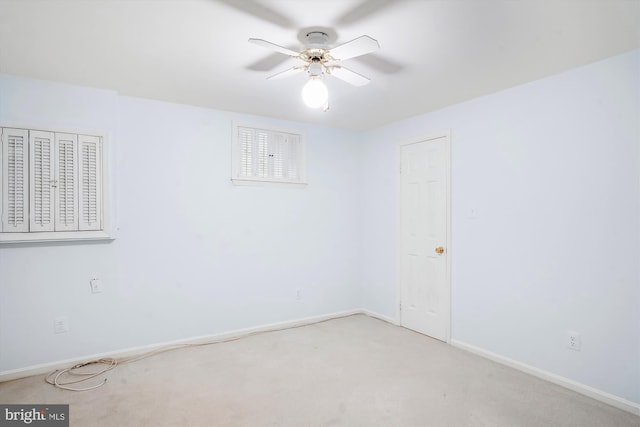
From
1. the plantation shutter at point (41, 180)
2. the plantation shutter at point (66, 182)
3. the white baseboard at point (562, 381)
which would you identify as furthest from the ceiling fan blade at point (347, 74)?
the white baseboard at point (562, 381)

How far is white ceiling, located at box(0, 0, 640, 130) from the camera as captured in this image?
6.34 ft

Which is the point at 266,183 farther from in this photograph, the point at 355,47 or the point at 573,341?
the point at 573,341

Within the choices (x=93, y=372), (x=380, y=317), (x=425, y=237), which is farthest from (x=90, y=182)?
(x=380, y=317)

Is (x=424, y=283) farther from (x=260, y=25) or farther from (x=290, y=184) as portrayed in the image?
(x=260, y=25)

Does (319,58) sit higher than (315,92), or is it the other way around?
(319,58)

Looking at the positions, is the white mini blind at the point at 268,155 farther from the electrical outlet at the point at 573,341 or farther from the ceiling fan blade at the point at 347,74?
the electrical outlet at the point at 573,341

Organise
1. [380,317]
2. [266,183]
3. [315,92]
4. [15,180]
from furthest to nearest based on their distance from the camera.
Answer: [380,317] < [266,183] < [15,180] < [315,92]

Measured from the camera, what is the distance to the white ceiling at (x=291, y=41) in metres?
1.93

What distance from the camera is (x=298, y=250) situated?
14.2ft

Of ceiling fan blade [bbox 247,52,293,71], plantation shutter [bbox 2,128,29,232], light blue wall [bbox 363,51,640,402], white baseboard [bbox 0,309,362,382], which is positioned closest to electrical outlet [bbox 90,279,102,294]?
white baseboard [bbox 0,309,362,382]

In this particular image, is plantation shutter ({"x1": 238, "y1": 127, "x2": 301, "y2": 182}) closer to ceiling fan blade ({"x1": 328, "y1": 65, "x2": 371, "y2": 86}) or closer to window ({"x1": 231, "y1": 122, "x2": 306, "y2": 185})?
window ({"x1": 231, "y1": 122, "x2": 306, "y2": 185})

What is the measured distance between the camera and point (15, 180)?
112 inches

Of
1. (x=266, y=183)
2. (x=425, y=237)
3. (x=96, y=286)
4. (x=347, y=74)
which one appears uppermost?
(x=347, y=74)

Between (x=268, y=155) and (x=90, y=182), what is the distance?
5.68 feet
